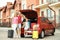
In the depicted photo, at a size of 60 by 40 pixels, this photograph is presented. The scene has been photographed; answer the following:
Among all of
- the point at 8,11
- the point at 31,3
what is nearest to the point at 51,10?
the point at 31,3

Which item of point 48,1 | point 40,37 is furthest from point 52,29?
point 48,1

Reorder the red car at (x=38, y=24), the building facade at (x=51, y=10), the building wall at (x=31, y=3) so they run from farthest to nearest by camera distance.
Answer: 1. the building wall at (x=31, y=3)
2. the building facade at (x=51, y=10)
3. the red car at (x=38, y=24)

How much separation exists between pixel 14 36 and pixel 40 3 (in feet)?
102

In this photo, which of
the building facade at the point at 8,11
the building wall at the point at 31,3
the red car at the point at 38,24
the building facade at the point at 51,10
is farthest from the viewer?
the building facade at the point at 8,11

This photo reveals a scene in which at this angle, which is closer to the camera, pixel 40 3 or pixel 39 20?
pixel 39 20

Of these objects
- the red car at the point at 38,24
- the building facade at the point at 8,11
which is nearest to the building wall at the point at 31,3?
the building facade at the point at 8,11

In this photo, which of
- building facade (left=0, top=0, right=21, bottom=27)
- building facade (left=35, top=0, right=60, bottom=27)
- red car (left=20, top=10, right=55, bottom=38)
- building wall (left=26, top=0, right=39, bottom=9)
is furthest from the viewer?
building facade (left=0, top=0, right=21, bottom=27)

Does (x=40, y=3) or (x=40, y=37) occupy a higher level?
(x=40, y=3)

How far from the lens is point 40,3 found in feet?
162

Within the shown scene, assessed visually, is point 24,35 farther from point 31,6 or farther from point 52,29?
point 31,6

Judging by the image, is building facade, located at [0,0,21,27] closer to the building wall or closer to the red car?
the building wall

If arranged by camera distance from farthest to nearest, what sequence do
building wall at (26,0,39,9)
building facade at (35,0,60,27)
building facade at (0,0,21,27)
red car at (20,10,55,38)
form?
building facade at (0,0,21,27) < building wall at (26,0,39,9) < building facade at (35,0,60,27) < red car at (20,10,55,38)

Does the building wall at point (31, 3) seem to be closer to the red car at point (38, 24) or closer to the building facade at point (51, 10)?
the building facade at point (51, 10)

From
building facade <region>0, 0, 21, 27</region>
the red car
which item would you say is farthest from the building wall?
the red car
